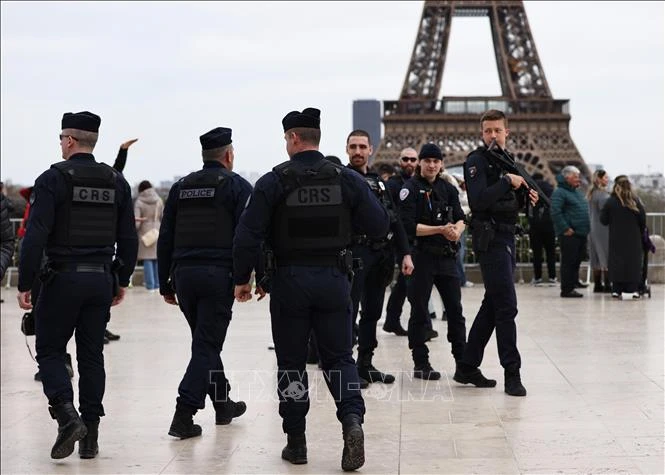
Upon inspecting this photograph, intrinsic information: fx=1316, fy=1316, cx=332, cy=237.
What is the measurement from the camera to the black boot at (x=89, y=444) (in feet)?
23.5

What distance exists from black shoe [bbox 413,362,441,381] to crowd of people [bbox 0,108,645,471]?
246mm

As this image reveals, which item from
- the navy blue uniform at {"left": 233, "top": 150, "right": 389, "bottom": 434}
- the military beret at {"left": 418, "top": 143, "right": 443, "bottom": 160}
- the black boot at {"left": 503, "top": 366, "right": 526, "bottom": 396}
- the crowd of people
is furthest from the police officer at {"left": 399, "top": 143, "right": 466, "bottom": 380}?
the navy blue uniform at {"left": 233, "top": 150, "right": 389, "bottom": 434}

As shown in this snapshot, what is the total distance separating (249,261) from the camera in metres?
7.04

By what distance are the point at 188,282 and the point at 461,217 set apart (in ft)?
10.1

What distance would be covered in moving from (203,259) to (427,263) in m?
2.64

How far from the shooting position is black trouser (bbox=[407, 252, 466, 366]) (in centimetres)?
997

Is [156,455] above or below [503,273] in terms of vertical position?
below

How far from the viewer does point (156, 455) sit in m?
7.15

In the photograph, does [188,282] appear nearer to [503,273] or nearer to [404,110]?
[503,273]

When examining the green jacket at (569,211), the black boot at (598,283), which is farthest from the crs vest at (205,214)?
the black boot at (598,283)

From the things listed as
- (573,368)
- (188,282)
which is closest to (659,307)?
(573,368)

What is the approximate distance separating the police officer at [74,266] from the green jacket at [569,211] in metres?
11.5

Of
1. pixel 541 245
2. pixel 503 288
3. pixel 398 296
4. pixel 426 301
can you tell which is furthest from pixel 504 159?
pixel 541 245

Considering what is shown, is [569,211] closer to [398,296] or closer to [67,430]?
[398,296]
